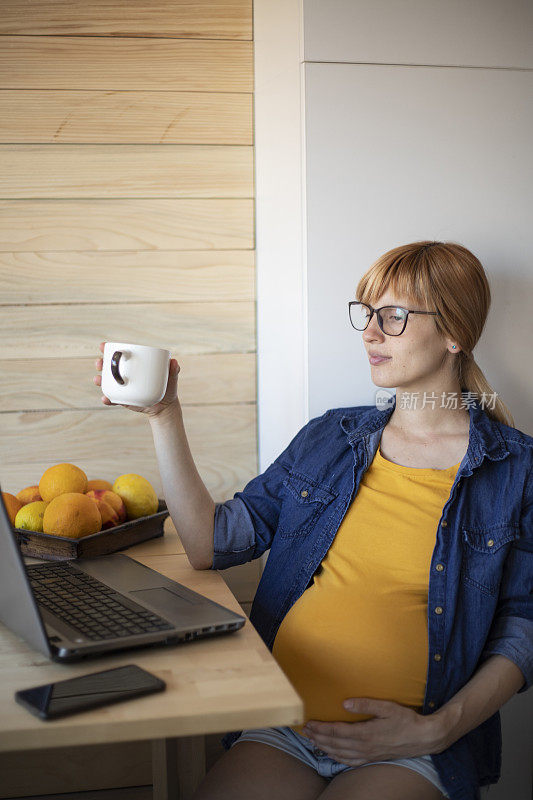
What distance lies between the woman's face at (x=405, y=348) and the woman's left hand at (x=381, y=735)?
0.55 meters

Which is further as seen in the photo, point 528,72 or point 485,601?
point 528,72

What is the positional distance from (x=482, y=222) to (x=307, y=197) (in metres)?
0.39

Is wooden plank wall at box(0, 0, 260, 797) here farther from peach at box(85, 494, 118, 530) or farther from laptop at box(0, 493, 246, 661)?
laptop at box(0, 493, 246, 661)

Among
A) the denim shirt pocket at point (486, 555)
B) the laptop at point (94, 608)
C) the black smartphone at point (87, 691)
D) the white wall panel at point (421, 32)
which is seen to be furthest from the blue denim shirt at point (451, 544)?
the white wall panel at point (421, 32)

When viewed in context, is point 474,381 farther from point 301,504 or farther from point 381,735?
point 381,735

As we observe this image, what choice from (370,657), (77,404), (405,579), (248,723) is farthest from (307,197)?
(248,723)

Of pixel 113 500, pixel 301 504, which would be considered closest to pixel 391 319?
pixel 301 504

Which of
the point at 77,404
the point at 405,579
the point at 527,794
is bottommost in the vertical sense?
the point at 527,794

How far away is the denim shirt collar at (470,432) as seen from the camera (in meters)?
1.23

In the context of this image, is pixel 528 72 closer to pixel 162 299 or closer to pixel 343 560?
pixel 162 299

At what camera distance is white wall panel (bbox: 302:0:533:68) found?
1.47 meters

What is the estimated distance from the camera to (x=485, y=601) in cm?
115

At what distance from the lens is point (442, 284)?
1.28m

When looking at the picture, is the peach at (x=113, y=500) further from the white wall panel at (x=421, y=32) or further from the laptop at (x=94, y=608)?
the white wall panel at (x=421, y=32)
